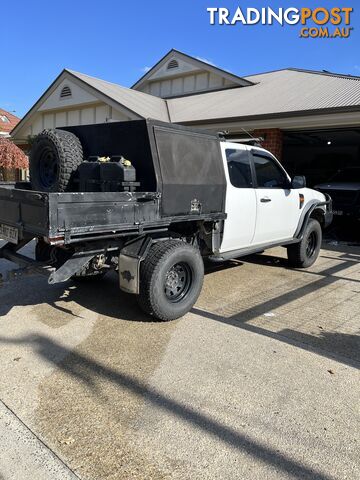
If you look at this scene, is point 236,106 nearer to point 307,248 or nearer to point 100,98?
point 100,98

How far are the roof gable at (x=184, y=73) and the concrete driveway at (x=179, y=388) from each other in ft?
38.3

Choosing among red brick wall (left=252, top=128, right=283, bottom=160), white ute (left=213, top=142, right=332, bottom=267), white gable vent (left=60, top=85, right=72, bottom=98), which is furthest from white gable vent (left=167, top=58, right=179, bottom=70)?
white ute (left=213, top=142, right=332, bottom=267)

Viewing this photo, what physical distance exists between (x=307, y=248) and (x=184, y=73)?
38.2 ft

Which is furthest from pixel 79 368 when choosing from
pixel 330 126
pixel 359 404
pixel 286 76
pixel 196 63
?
pixel 196 63

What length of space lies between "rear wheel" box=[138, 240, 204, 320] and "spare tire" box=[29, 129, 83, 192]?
3.96ft

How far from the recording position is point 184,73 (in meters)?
16.7

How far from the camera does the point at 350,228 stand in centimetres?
1213

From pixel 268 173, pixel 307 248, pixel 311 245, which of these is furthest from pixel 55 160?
pixel 311 245

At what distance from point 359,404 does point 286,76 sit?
13.6 m

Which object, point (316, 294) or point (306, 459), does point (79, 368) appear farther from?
point (316, 294)

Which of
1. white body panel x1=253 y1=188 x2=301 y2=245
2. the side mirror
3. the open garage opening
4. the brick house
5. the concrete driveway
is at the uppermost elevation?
the brick house

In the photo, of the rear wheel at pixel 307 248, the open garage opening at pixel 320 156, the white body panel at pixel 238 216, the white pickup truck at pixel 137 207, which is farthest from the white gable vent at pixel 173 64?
the white body panel at pixel 238 216

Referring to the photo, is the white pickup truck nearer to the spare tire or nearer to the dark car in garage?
the spare tire

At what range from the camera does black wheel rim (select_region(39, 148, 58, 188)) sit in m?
4.70
